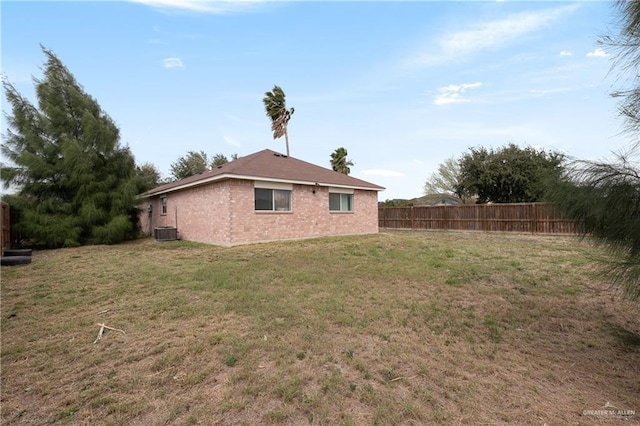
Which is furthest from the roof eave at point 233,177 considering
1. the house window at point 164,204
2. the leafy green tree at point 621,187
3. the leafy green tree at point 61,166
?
the leafy green tree at point 621,187

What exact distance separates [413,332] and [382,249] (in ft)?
21.7

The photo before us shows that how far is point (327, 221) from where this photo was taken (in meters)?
14.8

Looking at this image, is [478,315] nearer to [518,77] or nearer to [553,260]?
[553,260]

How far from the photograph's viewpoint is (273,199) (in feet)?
41.3

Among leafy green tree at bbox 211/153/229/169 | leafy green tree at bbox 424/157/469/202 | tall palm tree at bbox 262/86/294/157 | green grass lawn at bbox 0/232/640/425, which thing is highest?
tall palm tree at bbox 262/86/294/157

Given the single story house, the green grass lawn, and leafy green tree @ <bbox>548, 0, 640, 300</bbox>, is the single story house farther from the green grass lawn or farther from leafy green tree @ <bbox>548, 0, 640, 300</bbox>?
leafy green tree @ <bbox>548, 0, 640, 300</bbox>

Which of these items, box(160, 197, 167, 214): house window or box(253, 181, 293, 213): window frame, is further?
box(160, 197, 167, 214): house window

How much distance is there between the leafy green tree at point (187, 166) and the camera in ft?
109

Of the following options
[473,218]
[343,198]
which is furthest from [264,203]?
[473,218]

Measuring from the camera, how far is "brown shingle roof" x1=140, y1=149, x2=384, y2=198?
11719 millimetres

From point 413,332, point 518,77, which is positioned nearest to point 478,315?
point 413,332

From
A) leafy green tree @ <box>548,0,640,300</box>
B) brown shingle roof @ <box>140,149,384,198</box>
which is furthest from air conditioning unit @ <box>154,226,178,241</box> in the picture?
leafy green tree @ <box>548,0,640,300</box>

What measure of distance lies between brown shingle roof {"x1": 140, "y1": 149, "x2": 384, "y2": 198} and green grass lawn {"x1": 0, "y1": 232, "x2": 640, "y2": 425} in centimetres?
A: 605

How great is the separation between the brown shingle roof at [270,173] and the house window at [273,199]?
605mm
